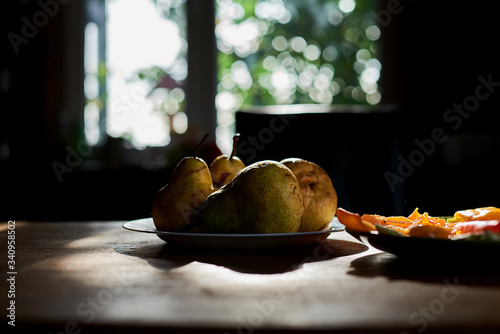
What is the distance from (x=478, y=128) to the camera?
3555 mm

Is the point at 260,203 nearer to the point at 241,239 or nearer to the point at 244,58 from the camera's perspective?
the point at 241,239

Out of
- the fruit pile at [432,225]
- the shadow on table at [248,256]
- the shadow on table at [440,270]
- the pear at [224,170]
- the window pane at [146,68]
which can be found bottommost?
the shadow on table at [248,256]

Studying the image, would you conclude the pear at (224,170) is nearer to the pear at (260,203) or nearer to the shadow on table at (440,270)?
the pear at (260,203)

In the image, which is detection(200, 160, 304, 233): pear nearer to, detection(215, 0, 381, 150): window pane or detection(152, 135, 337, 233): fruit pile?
detection(152, 135, 337, 233): fruit pile

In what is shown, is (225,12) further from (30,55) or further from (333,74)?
(30,55)

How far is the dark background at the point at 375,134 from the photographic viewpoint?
6.31 feet

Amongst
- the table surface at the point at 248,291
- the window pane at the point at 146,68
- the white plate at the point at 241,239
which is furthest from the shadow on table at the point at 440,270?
the window pane at the point at 146,68

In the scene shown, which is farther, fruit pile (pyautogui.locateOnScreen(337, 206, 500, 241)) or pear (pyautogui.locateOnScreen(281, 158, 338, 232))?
pear (pyautogui.locateOnScreen(281, 158, 338, 232))

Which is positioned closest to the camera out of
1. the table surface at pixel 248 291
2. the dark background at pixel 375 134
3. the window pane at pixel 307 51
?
the table surface at pixel 248 291

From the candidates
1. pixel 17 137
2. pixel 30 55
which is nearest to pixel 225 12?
pixel 30 55

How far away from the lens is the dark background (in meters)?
1.92

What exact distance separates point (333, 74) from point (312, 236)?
321cm

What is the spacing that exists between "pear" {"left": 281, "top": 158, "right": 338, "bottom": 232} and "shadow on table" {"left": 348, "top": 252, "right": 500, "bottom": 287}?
159 millimetres

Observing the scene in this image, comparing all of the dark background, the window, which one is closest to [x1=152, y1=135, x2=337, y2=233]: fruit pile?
Answer: the dark background
